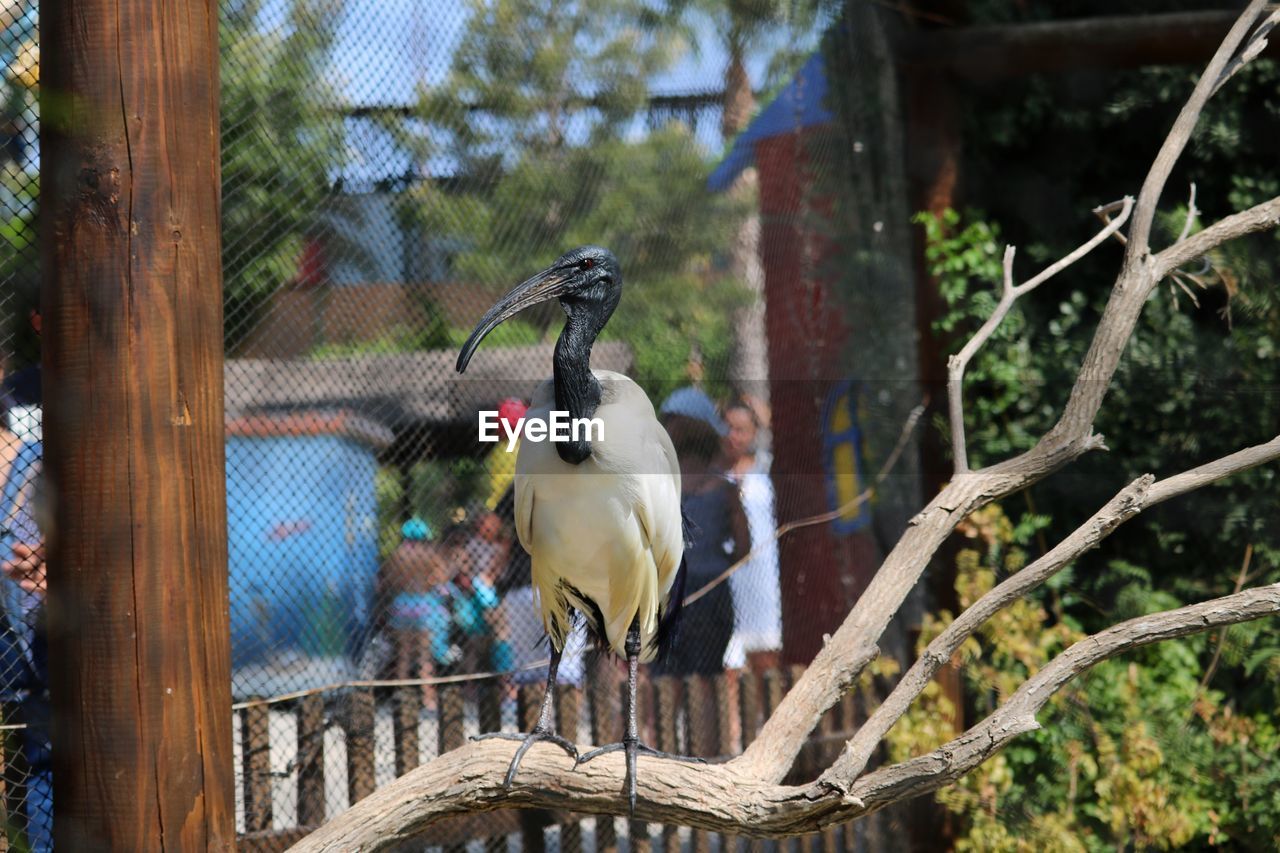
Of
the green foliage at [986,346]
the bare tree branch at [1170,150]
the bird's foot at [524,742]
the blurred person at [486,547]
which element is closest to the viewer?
the bird's foot at [524,742]

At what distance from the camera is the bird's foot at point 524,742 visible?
1.83 meters

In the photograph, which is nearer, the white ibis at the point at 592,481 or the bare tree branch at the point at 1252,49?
the white ibis at the point at 592,481

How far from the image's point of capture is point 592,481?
82.7 inches

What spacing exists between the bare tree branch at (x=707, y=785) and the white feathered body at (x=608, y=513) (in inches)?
14.5

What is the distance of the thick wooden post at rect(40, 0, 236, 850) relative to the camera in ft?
4.65

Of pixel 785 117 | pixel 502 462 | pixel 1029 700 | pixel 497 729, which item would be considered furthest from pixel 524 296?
pixel 785 117

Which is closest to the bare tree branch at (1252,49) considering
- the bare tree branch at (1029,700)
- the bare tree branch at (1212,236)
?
the bare tree branch at (1212,236)

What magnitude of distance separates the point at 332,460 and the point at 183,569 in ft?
3.24

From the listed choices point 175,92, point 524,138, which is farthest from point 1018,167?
point 175,92

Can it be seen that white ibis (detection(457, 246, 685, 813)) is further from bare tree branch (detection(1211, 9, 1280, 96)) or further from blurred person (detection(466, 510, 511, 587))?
bare tree branch (detection(1211, 9, 1280, 96))

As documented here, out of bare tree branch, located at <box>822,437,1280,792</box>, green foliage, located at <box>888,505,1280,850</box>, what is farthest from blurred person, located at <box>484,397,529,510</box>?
green foliage, located at <box>888,505,1280,850</box>

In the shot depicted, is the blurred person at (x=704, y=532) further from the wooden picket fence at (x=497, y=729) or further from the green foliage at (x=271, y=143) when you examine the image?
the green foliage at (x=271, y=143)

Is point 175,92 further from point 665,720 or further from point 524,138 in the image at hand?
point 665,720

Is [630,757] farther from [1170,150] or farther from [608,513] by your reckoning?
[1170,150]
